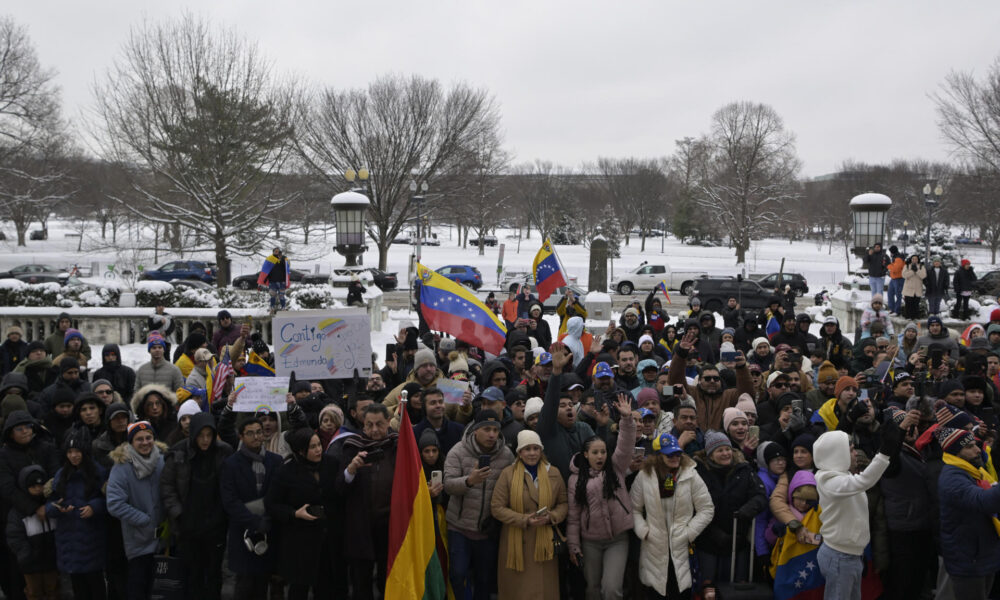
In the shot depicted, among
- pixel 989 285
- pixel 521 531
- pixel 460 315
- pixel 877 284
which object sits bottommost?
pixel 521 531

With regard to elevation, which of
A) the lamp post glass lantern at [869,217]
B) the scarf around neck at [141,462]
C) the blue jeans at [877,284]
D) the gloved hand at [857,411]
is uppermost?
the lamp post glass lantern at [869,217]

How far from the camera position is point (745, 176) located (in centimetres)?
6019

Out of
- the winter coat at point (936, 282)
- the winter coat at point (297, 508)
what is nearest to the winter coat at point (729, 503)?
the winter coat at point (297, 508)

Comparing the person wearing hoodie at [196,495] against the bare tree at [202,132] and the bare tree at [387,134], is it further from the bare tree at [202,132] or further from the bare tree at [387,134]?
the bare tree at [387,134]

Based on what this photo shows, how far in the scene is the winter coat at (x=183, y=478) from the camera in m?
5.69

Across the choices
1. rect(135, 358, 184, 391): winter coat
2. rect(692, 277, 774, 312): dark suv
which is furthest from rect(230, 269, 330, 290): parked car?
rect(135, 358, 184, 391): winter coat

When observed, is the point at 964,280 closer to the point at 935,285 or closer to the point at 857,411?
the point at 935,285

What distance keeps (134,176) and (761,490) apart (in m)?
28.0

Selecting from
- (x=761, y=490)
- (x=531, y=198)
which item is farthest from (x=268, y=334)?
(x=531, y=198)

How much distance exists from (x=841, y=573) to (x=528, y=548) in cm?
200

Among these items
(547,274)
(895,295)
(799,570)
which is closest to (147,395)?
(799,570)

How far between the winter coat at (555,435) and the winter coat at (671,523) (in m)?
0.67

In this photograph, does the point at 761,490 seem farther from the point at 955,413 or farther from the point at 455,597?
the point at 455,597

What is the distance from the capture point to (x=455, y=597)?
596cm
